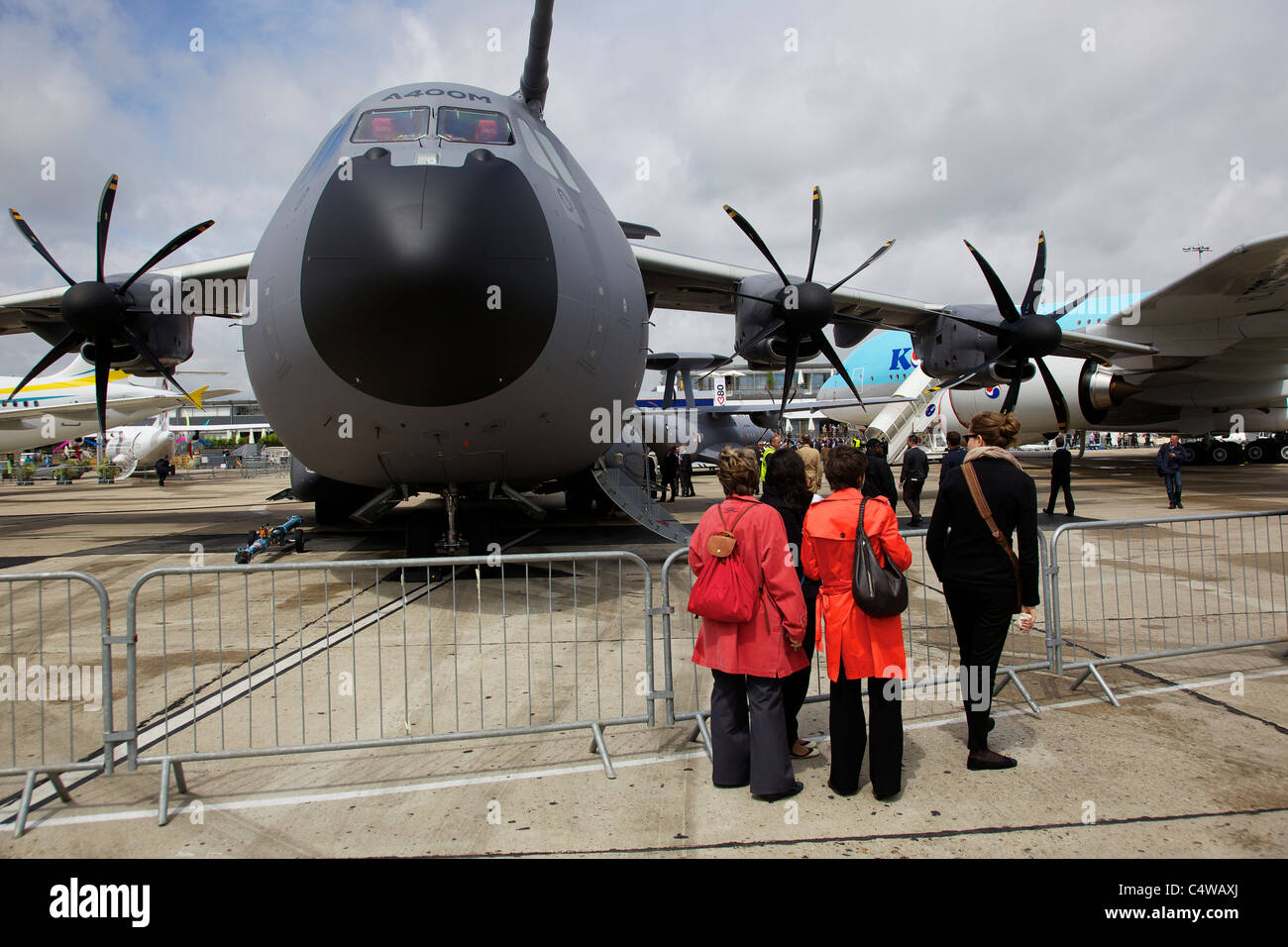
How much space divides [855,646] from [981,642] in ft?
2.72

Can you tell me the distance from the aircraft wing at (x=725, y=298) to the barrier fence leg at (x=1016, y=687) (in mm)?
7645

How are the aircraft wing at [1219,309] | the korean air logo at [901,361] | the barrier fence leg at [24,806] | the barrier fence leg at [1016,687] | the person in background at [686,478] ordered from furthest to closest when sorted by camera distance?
the korean air logo at [901,361] → the person in background at [686,478] → the aircraft wing at [1219,309] → the barrier fence leg at [1016,687] → the barrier fence leg at [24,806]

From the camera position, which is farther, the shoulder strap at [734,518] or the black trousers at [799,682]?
the black trousers at [799,682]

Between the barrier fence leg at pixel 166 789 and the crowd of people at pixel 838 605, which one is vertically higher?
the crowd of people at pixel 838 605

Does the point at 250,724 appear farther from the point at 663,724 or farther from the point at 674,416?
the point at 674,416

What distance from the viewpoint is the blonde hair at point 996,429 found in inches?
166

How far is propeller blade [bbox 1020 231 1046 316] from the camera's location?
1355cm

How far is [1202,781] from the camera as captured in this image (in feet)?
12.0

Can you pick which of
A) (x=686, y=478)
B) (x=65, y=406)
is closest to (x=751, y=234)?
(x=686, y=478)

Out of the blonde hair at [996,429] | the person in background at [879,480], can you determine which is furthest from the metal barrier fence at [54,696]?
the person in background at [879,480]

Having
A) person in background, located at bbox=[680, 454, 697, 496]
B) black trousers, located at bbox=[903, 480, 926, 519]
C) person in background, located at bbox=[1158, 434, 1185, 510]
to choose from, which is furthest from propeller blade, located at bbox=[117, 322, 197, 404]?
person in background, located at bbox=[1158, 434, 1185, 510]

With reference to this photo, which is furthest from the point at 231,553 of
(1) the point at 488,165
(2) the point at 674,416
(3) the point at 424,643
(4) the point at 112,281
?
(2) the point at 674,416

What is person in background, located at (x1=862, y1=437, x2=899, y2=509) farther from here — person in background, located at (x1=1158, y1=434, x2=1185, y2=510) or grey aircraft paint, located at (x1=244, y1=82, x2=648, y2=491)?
person in background, located at (x1=1158, y1=434, x2=1185, y2=510)

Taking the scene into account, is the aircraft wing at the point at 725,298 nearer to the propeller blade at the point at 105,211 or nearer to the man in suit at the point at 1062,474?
the man in suit at the point at 1062,474
